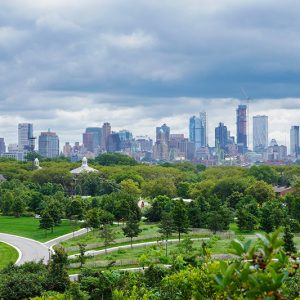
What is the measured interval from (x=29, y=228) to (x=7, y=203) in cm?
920

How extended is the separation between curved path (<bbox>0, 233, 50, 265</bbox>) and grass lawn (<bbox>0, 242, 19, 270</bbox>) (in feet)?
1.11

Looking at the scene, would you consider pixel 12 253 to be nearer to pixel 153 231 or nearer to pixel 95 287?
pixel 153 231

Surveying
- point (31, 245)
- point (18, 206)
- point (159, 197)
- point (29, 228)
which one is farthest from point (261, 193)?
point (31, 245)

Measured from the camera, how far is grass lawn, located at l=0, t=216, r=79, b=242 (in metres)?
40.0

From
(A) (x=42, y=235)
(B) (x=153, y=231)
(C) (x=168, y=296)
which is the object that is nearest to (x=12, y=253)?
(A) (x=42, y=235)

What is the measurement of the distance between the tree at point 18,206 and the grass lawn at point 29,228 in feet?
3.14

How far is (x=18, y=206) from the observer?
5069 centimetres

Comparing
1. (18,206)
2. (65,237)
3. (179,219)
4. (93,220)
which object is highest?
(179,219)

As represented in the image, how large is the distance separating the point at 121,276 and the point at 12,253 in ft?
53.6

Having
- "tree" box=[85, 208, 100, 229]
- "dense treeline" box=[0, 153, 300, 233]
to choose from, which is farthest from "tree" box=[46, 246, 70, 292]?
"tree" box=[85, 208, 100, 229]

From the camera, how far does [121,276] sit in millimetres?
18953

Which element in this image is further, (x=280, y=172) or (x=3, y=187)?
(x=280, y=172)

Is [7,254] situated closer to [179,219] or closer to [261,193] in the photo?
[179,219]

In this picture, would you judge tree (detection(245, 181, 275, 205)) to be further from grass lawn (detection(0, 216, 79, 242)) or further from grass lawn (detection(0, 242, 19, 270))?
grass lawn (detection(0, 242, 19, 270))
